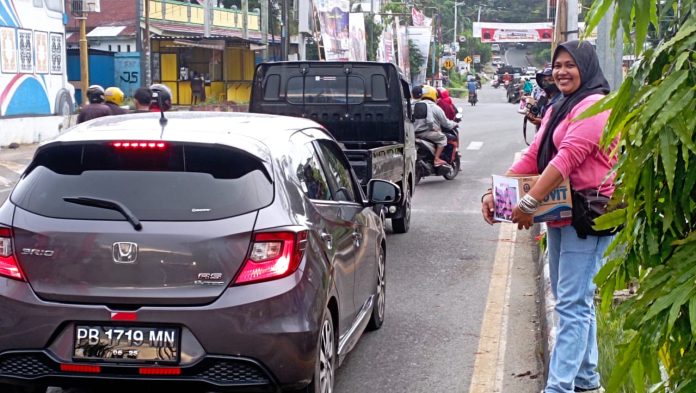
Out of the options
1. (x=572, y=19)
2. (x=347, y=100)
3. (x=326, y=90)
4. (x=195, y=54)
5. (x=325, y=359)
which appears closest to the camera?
(x=325, y=359)

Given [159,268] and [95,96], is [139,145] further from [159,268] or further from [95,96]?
[95,96]

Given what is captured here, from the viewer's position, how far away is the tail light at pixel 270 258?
189 inches

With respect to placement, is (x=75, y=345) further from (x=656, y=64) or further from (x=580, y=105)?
(x=656, y=64)

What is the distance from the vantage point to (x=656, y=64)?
2.63 meters

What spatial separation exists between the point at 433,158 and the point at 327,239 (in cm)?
1192

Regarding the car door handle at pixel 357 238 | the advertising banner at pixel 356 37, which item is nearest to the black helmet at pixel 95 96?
the car door handle at pixel 357 238

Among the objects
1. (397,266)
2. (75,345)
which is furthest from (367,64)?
(75,345)

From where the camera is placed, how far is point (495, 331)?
770 cm

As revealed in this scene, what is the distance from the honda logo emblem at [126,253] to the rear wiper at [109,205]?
Answer: 0.29ft

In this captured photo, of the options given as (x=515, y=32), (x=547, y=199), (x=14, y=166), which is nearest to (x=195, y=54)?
(x=14, y=166)

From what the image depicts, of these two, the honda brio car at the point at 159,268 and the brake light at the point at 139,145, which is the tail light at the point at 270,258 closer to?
the honda brio car at the point at 159,268

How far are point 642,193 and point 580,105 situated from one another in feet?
7.52

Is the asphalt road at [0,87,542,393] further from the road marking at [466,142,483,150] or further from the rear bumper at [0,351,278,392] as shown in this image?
the road marking at [466,142,483,150]

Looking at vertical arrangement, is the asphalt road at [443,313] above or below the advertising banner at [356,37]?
below
